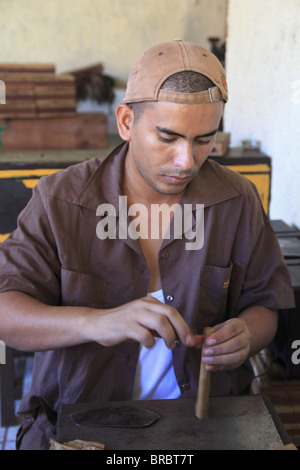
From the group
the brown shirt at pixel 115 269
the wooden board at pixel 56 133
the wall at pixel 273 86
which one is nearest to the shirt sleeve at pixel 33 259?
the brown shirt at pixel 115 269

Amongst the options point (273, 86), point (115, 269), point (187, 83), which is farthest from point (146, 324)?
point (273, 86)

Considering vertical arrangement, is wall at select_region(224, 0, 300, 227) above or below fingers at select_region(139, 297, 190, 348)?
above

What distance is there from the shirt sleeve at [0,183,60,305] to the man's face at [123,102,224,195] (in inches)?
12.5

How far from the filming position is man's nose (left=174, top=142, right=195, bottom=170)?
1.26 m

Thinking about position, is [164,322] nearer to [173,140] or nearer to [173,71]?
[173,140]

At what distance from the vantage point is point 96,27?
18.3 ft

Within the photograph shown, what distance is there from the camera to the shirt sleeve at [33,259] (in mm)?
1329

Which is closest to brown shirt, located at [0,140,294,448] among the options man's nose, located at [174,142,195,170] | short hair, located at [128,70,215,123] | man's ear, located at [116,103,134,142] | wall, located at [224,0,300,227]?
man's ear, located at [116,103,134,142]

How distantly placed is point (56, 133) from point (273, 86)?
1.29 m

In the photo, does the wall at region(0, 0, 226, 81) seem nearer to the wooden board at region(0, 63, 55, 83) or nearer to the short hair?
the wooden board at region(0, 63, 55, 83)

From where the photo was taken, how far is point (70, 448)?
0.98 meters

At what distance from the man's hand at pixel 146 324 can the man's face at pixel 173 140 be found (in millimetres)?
354

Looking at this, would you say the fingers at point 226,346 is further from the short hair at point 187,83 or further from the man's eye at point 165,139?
the short hair at point 187,83
